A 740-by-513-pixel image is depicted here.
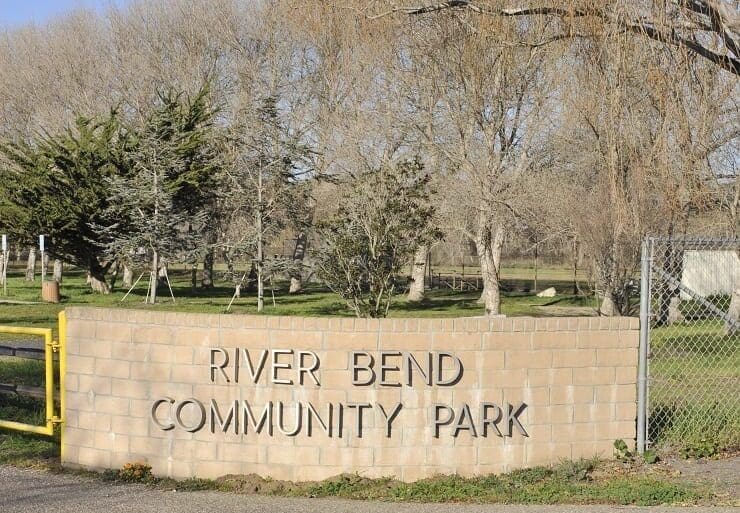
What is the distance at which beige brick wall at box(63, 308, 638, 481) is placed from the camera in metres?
7.40

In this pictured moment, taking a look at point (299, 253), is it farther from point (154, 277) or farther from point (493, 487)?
point (493, 487)

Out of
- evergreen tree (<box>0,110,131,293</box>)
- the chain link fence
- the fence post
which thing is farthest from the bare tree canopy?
evergreen tree (<box>0,110,131,293</box>)

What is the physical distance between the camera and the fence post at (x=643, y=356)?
25.5ft

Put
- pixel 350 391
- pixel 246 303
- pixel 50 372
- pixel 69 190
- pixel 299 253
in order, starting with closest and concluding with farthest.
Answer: pixel 350 391
pixel 50 372
pixel 246 303
pixel 69 190
pixel 299 253

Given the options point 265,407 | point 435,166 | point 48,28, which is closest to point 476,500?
point 265,407

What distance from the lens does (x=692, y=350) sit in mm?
11805

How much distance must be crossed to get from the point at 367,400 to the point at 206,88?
1271 inches

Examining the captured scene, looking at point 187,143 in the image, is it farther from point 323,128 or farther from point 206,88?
point 323,128

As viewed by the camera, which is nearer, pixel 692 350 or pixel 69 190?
pixel 692 350

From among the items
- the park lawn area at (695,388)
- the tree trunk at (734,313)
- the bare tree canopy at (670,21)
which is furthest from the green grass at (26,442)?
the bare tree canopy at (670,21)

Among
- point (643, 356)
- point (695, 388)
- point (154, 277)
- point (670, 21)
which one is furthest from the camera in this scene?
point (154, 277)

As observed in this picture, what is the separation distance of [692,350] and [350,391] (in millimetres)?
6168

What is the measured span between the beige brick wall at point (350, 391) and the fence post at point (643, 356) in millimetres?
79

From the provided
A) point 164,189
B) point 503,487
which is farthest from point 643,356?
point 164,189
